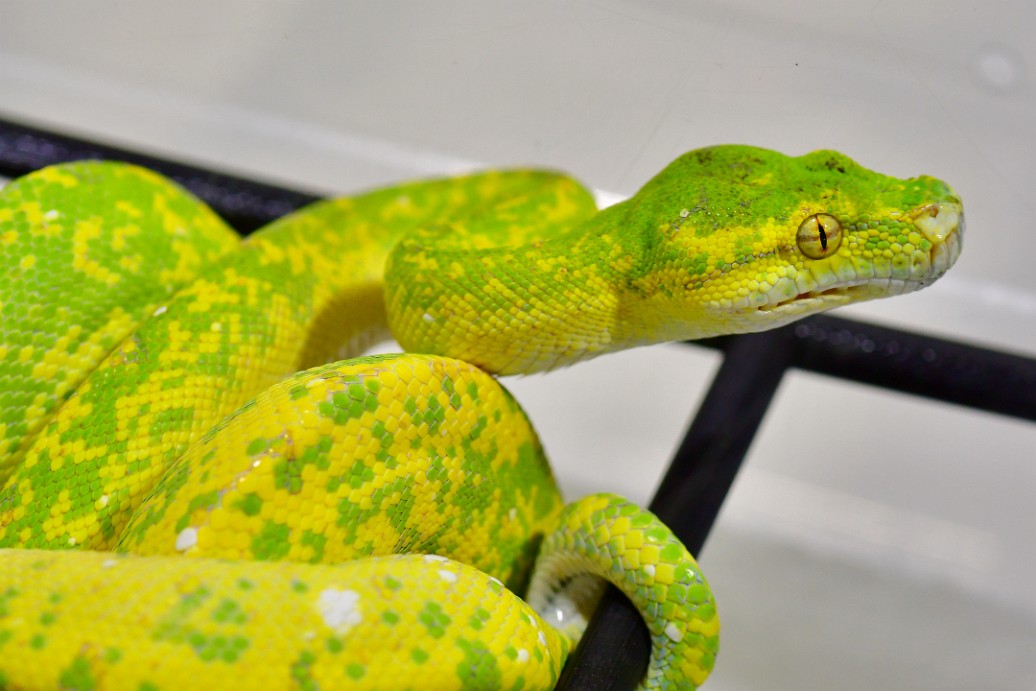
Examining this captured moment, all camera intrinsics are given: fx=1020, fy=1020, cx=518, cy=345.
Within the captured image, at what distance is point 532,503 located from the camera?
1.04m

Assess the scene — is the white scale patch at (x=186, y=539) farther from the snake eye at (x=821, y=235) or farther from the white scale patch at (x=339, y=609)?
the snake eye at (x=821, y=235)

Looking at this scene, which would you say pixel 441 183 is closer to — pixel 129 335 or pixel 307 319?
pixel 307 319

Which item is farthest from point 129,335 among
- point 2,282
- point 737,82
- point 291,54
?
point 737,82

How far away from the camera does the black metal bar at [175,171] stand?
1.37 meters

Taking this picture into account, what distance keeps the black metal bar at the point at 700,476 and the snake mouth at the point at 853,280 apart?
215mm

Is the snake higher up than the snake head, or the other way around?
the snake head

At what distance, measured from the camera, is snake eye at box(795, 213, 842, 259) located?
871mm

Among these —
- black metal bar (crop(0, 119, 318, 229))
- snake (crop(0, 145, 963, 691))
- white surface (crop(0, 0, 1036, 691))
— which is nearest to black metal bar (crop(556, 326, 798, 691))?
snake (crop(0, 145, 963, 691))

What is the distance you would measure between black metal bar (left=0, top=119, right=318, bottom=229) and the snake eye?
824mm

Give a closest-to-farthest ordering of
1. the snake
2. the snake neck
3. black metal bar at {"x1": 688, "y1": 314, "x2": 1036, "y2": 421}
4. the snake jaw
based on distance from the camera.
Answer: the snake, the snake jaw, the snake neck, black metal bar at {"x1": 688, "y1": 314, "x2": 1036, "y2": 421}

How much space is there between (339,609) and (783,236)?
1.59ft

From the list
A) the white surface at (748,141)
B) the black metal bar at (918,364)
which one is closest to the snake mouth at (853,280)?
the white surface at (748,141)

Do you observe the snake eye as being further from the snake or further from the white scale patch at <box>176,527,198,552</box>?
the white scale patch at <box>176,527,198,552</box>

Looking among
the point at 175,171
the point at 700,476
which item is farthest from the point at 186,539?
the point at 175,171
